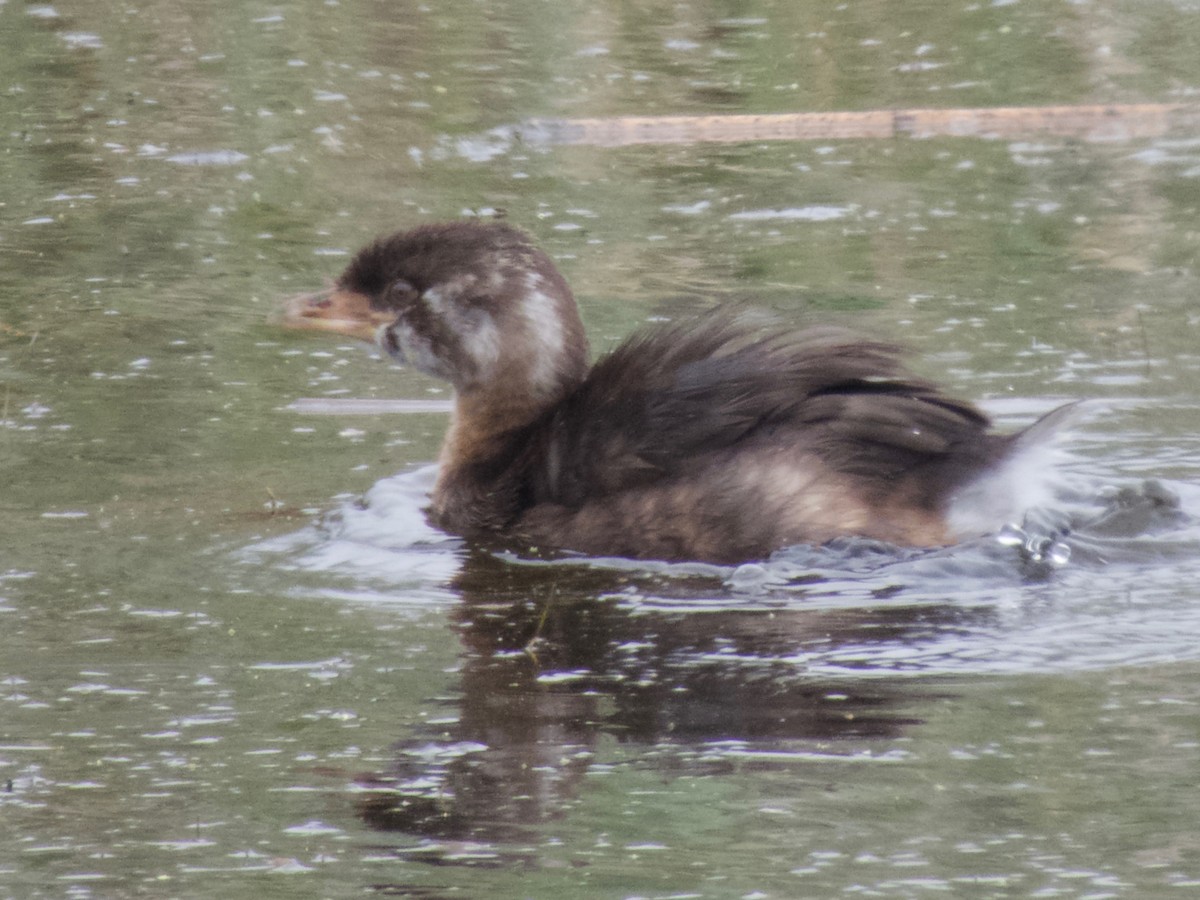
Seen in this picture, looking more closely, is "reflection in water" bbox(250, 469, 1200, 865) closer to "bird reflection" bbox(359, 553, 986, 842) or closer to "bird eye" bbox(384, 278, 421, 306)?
"bird reflection" bbox(359, 553, 986, 842)

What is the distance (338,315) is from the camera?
670cm

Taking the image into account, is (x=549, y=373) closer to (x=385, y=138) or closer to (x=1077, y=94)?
(x=385, y=138)

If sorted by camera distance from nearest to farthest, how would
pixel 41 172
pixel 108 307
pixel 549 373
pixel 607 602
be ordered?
pixel 607 602 < pixel 549 373 < pixel 108 307 < pixel 41 172

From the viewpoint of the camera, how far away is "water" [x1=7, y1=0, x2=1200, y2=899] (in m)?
3.66

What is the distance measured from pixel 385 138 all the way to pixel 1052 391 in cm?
483

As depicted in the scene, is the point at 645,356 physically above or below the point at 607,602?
above

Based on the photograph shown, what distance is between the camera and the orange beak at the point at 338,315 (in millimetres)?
6680

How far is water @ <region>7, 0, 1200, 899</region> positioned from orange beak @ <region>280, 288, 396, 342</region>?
31 cm

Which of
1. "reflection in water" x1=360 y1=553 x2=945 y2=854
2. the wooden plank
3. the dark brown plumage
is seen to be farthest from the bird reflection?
the wooden plank

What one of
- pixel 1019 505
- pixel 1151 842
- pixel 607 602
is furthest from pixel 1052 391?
pixel 1151 842

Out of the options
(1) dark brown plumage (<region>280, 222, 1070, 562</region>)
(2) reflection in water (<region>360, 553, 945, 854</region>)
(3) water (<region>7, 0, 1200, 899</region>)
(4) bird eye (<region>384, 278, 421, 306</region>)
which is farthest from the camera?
(4) bird eye (<region>384, 278, 421, 306</region>)

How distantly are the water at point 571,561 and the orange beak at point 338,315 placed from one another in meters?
0.31

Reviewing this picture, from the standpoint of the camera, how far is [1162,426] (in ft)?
20.9

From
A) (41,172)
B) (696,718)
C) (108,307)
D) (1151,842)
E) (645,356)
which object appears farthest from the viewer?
(41,172)
